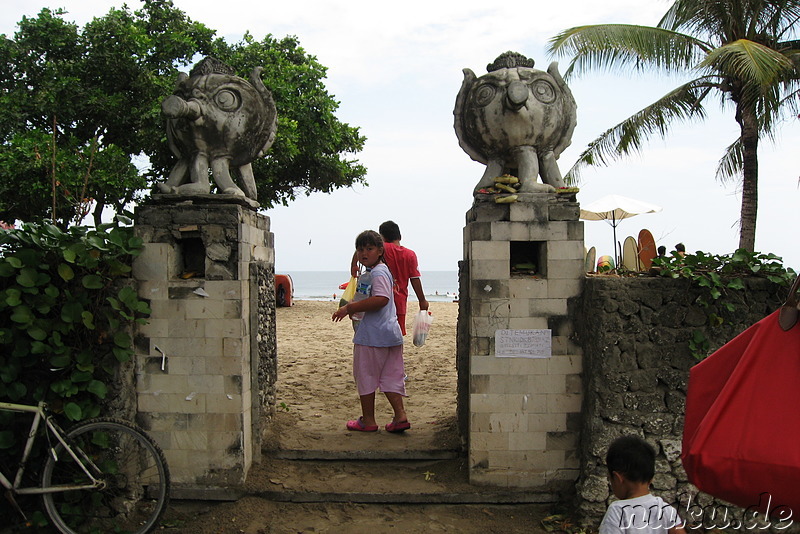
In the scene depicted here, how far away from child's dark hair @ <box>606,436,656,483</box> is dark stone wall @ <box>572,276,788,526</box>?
196 centimetres

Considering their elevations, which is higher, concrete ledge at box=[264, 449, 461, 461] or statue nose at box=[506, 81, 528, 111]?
statue nose at box=[506, 81, 528, 111]

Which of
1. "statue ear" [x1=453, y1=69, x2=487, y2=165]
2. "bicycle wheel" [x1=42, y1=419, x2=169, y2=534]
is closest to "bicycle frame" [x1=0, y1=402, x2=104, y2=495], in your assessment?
"bicycle wheel" [x1=42, y1=419, x2=169, y2=534]

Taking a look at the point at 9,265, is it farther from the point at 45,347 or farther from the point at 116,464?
the point at 116,464

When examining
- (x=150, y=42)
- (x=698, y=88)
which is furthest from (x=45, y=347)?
(x=698, y=88)

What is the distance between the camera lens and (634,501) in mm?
2574

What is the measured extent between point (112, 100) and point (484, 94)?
31.9 ft

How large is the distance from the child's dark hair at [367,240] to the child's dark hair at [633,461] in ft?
9.80

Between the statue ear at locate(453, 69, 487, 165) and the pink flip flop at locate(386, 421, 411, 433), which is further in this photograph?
the pink flip flop at locate(386, 421, 411, 433)

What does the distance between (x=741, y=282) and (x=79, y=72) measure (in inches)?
A: 500

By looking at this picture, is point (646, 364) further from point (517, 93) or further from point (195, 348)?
point (195, 348)

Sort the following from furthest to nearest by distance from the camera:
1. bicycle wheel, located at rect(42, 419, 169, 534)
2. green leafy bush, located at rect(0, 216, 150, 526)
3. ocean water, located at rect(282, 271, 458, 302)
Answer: ocean water, located at rect(282, 271, 458, 302) < green leafy bush, located at rect(0, 216, 150, 526) < bicycle wheel, located at rect(42, 419, 169, 534)

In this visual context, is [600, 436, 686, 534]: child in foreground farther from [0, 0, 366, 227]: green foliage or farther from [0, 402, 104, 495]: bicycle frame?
[0, 0, 366, 227]: green foliage

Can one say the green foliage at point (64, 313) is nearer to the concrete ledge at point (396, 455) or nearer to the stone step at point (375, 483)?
the stone step at point (375, 483)

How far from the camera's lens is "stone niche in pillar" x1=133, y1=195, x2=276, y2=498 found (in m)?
4.79
